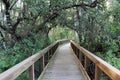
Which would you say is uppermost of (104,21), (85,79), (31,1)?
(31,1)

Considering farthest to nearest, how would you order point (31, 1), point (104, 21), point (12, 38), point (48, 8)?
1. point (104, 21)
2. point (12, 38)
3. point (48, 8)
4. point (31, 1)

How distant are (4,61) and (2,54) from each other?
53.4 inches

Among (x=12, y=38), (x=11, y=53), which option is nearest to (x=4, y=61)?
(x=11, y=53)

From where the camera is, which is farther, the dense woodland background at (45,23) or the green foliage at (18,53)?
the dense woodland background at (45,23)

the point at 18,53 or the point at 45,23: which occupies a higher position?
the point at 45,23

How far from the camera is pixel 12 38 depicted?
1211 centimetres

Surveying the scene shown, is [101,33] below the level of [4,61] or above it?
above

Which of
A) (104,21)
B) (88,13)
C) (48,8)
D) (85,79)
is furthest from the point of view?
(104,21)

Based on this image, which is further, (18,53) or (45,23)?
(45,23)

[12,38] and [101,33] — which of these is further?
[101,33]

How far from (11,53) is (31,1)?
9.73 feet

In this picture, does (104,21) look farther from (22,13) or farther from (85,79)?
(85,79)

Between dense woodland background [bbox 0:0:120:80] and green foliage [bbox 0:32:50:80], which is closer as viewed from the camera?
green foliage [bbox 0:32:50:80]

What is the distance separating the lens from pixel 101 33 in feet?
46.6
